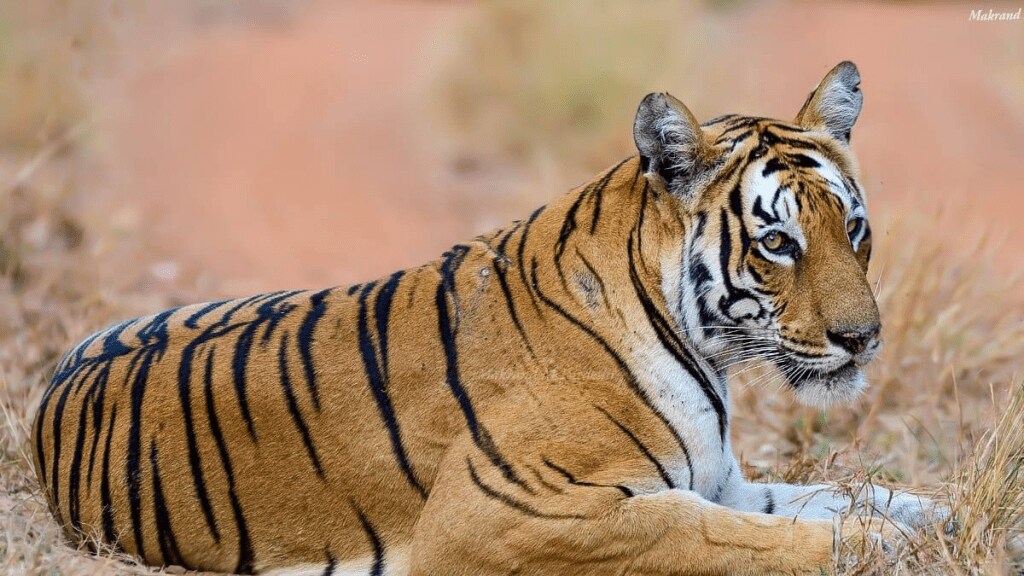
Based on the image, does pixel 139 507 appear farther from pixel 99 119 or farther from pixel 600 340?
pixel 99 119

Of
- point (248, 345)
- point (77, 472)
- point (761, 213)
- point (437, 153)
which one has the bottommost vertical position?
point (77, 472)

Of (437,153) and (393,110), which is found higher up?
(393,110)

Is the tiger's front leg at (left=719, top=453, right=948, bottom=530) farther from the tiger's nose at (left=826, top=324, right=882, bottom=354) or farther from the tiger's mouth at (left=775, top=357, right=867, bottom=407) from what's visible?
the tiger's nose at (left=826, top=324, right=882, bottom=354)

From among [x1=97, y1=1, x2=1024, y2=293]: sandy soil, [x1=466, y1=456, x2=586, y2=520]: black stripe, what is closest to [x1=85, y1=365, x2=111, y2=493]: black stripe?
[x1=466, y1=456, x2=586, y2=520]: black stripe

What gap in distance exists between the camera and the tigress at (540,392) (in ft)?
12.2

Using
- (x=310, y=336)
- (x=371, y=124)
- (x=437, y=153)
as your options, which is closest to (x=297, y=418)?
(x=310, y=336)

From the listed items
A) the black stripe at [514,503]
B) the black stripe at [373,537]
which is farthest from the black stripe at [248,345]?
the black stripe at [514,503]

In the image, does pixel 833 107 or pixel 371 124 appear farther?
pixel 371 124

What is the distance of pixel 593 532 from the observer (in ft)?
12.0

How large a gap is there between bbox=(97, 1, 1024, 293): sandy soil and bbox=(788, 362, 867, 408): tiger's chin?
14.5 ft

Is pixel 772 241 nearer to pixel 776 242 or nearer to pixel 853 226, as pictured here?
pixel 776 242

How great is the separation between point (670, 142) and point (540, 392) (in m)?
0.84

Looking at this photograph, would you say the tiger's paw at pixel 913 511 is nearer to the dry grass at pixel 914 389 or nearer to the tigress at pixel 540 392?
the tigress at pixel 540 392

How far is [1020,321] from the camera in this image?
6.70 m
